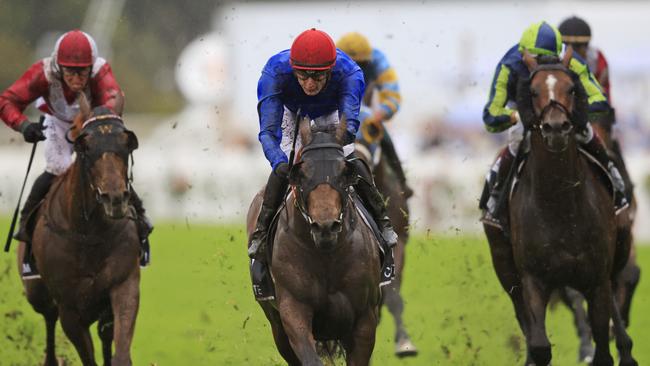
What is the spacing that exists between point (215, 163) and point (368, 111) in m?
16.5

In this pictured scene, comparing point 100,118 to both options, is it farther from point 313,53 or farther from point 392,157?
point 392,157

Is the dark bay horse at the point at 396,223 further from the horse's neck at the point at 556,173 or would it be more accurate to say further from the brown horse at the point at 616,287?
the horse's neck at the point at 556,173

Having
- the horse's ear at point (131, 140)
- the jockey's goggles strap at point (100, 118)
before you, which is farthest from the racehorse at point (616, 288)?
the jockey's goggles strap at point (100, 118)

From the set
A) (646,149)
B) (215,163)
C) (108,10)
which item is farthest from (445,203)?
(108,10)

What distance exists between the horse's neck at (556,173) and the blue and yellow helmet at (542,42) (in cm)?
73

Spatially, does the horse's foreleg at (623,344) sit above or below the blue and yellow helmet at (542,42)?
below

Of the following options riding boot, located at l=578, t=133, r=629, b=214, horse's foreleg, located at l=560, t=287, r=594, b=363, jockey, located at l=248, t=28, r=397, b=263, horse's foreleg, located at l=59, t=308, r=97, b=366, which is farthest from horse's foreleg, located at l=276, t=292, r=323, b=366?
horse's foreleg, located at l=560, t=287, r=594, b=363

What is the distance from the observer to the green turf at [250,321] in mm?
10086

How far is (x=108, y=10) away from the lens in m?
42.1

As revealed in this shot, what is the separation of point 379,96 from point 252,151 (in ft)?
60.3

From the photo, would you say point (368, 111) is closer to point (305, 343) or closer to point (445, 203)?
point (305, 343)

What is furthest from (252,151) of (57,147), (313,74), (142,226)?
(313,74)

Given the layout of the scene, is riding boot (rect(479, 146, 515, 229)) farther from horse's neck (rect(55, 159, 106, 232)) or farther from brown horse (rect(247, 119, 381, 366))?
horse's neck (rect(55, 159, 106, 232))

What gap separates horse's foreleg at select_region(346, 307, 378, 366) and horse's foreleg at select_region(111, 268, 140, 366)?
1.60 m
